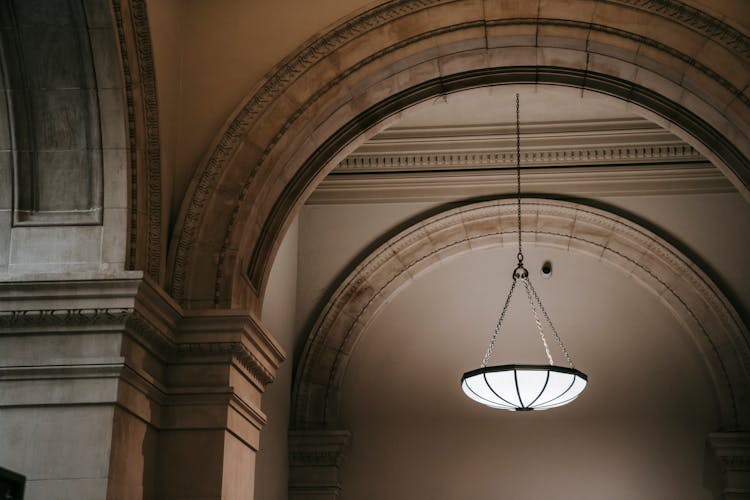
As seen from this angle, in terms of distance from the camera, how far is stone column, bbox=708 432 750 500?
8914 millimetres

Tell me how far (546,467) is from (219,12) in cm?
514

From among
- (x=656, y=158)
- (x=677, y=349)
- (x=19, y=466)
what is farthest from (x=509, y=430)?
(x=19, y=466)

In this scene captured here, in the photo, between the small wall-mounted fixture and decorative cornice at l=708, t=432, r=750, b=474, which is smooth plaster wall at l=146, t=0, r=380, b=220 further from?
decorative cornice at l=708, t=432, r=750, b=474

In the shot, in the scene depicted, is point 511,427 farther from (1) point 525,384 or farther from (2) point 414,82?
(2) point 414,82

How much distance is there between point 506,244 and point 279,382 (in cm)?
235

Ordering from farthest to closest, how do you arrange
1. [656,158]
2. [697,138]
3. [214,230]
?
1. [656,158]
2. [697,138]
3. [214,230]

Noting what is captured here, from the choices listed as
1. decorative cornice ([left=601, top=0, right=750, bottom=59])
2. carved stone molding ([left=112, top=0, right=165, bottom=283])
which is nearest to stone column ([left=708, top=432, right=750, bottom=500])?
decorative cornice ([left=601, top=0, right=750, bottom=59])

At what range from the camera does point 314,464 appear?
928 centimetres

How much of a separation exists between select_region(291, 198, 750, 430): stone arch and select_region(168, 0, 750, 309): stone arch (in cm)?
299

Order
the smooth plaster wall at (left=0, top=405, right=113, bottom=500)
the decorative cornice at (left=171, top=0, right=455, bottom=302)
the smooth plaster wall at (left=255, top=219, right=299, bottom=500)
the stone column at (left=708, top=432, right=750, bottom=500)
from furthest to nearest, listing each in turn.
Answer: the stone column at (left=708, top=432, right=750, bottom=500)
the smooth plaster wall at (left=255, top=219, right=299, bottom=500)
the decorative cornice at (left=171, top=0, right=455, bottom=302)
the smooth plaster wall at (left=0, top=405, right=113, bottom=500)

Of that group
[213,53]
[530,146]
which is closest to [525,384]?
[530,146]

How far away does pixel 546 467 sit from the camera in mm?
9562

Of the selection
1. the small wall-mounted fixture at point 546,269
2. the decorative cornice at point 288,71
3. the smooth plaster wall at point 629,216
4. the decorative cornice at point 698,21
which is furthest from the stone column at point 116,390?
the small wall-mounted fixture at point 546,269

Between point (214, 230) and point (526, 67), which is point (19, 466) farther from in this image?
point (526, 67)
